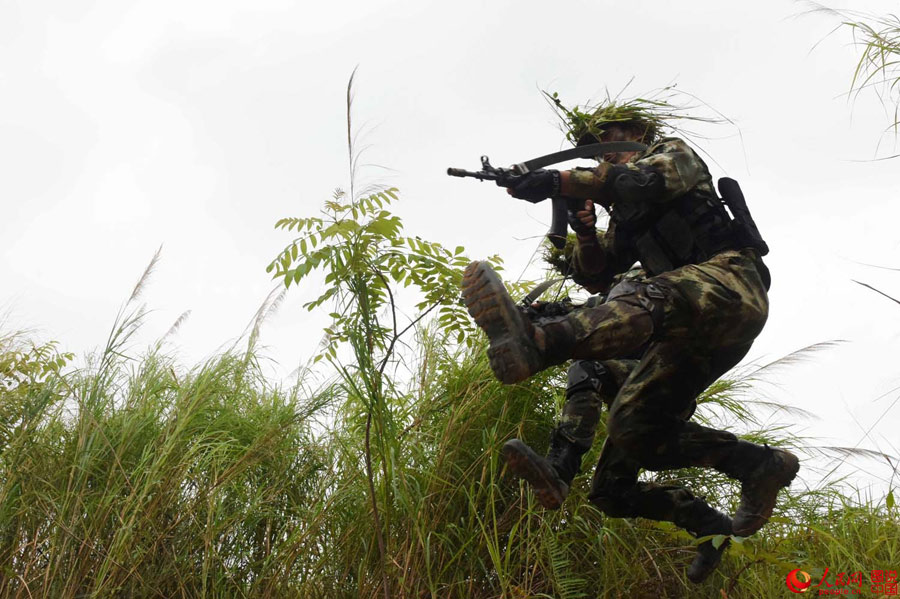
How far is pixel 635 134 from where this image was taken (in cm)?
337

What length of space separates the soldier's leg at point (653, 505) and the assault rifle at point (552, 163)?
771mm

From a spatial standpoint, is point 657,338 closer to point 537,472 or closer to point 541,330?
point 541,330

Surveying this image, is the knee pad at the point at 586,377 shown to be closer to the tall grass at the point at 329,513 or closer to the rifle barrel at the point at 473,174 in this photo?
the tall grass at the point at 329,513

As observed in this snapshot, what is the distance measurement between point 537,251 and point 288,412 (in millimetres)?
1528

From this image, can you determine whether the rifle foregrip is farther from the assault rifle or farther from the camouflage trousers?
the camouflage trousers

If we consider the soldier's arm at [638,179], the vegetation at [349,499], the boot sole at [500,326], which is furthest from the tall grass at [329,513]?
the soldier's arm at [638,179]

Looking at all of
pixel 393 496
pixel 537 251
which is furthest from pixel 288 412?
pixel 537 251

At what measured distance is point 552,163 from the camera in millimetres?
2869

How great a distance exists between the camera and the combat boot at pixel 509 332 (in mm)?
2252

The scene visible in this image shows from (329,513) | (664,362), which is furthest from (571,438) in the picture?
(329,513)

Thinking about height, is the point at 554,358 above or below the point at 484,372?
below

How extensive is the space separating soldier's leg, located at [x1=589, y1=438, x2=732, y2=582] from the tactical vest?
27.4 inches

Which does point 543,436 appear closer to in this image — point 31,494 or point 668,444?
point 668,444

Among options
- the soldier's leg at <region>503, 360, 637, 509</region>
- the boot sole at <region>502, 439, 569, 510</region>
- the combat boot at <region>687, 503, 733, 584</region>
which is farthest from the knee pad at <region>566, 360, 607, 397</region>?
the combat boot at <region>687, 503, 733, 584</region>
